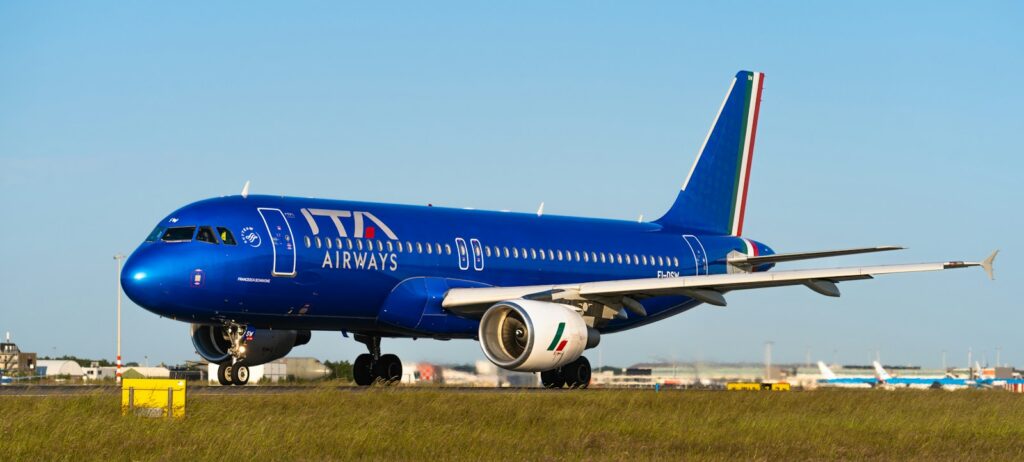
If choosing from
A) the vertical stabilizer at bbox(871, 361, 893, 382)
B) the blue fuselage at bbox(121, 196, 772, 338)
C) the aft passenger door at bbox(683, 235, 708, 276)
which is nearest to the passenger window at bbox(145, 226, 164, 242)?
the blue fuselage at bbox(121, 196, 772, 338)

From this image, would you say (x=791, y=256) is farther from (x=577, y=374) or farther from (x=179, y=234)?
(x=179, y=234)

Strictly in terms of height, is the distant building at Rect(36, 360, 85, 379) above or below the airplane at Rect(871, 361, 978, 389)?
above

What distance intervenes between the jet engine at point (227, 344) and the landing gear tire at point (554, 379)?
5881 mm

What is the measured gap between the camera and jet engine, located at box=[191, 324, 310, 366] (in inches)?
1186

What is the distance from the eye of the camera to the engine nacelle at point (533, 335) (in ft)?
90.4

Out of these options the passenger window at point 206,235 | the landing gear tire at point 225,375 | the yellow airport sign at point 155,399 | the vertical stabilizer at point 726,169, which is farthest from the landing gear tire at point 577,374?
the yellow airport sign at point 155,399

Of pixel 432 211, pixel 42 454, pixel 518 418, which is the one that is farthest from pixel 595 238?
pixel 42 454

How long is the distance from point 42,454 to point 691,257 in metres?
24.0

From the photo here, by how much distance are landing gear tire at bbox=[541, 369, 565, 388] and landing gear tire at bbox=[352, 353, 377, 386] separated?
398 cm

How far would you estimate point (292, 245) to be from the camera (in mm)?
27875

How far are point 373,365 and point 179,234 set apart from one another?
6.87 metres

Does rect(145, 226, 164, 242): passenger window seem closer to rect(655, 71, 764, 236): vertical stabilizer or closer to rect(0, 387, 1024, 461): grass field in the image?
rect(0, 387, 1024, 461): grass field

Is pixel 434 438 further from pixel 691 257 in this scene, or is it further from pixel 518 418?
pixel 691 257

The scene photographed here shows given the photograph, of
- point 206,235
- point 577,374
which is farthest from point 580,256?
point 206,235
